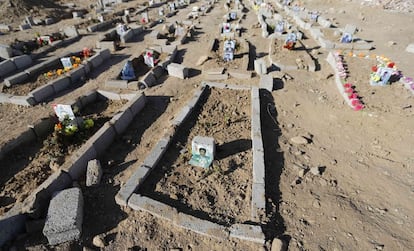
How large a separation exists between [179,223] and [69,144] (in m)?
3.27

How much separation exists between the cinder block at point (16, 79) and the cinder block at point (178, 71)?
459cm

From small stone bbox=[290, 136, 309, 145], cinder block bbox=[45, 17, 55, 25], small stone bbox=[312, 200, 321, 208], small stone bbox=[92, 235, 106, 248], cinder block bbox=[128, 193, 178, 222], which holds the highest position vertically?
cinder block bbox=[45, 17, 55, 25]

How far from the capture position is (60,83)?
7.66 metres

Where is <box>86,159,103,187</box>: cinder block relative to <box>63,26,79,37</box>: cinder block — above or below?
below

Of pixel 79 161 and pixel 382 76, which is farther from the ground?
pixel 382 76

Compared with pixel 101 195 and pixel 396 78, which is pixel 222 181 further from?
pixel 396 78

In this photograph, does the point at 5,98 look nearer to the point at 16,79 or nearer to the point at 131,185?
the point at 16,79

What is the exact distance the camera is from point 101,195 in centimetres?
414

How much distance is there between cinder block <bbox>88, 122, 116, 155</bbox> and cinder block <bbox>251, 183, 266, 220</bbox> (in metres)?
3.08

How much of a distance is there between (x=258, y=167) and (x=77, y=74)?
682 centimetres

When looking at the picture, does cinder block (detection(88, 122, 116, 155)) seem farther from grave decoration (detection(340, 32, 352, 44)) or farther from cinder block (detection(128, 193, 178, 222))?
grave decoration (detection(340, 32, 352, 44))

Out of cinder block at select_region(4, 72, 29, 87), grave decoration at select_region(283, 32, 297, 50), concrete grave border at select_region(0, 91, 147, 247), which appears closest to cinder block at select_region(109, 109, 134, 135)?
concrete grave border at select_region(0, 91, 147, 247)

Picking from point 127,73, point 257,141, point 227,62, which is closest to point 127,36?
point 127,73

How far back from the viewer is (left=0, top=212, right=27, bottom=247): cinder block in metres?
3.46
